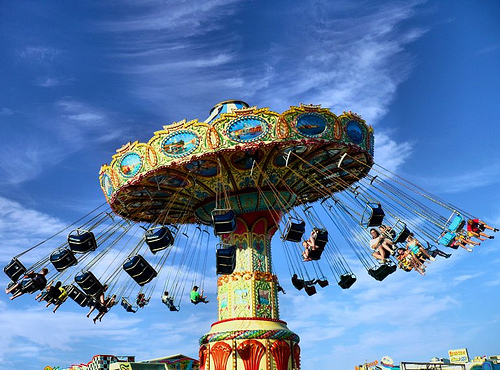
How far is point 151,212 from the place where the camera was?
1736 cm

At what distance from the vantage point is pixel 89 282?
13.7 metres

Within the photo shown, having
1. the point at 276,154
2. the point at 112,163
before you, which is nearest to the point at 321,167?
the point at 276,154

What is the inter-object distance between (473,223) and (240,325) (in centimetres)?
665

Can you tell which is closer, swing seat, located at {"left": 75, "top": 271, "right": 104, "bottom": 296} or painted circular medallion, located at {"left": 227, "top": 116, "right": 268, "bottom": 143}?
painted circular medallion, located at {"left": 227, "top": 116, "right": 268, "bottom": 143}

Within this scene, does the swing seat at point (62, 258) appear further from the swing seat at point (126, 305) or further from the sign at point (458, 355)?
the sign at point (458, 355)

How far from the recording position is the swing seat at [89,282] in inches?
537

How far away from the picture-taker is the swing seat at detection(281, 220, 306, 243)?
12211 mm

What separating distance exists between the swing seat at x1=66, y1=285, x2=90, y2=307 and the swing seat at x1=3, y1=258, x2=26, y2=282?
1.51 meters

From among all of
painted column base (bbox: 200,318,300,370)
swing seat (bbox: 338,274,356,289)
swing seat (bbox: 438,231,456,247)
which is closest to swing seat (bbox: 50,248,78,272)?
painted column base (bbox: 200,318,300,370)

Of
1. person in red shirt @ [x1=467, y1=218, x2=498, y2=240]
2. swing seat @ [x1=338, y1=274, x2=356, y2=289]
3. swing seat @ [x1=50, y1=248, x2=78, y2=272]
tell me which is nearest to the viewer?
person in red shirt @ [x1=467, y1=218, x2=498, y2=240]

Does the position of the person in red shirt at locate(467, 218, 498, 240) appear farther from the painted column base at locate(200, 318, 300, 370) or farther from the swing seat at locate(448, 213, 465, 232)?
the painted column base at locate(200, 318, 300, 370)

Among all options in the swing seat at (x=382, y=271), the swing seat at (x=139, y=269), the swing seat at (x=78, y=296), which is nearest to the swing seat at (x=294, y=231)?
the swing seat at (x=382, y=271)

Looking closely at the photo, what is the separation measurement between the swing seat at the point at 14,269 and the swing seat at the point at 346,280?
31.4ft

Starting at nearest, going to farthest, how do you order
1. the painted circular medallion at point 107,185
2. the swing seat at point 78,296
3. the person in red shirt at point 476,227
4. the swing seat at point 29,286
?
the person in red shirt at point 476,227 → the swing seat at point 29,286 → the painted circular medallion at point 107,185 → the swing seat at point 78,296
